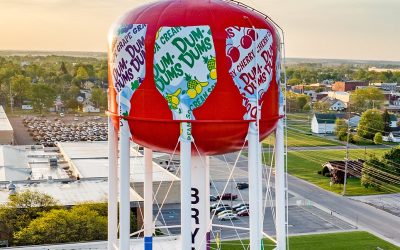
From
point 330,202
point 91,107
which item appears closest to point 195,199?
point 330,202

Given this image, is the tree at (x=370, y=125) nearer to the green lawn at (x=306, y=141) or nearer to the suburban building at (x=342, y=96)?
the green lawn at (x=306, y=141)

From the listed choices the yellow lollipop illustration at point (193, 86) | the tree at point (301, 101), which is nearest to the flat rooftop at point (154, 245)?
the yellow lollipop illustration at point (193, 86)

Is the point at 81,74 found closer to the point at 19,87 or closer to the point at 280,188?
the point at 19,87

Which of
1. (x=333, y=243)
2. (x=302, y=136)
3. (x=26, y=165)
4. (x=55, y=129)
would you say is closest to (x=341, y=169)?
(x=333, y=243)

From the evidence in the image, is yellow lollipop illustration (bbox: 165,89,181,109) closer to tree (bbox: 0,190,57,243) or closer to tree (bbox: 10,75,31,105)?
tree (bbox: 0,190,57,243)

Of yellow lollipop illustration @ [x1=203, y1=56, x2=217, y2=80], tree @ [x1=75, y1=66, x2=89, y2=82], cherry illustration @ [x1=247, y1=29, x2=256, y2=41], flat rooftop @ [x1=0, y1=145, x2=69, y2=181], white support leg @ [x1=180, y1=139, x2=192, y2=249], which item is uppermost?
cherry illustration @ [x1=247, y1=29, x2=256, y2=41]

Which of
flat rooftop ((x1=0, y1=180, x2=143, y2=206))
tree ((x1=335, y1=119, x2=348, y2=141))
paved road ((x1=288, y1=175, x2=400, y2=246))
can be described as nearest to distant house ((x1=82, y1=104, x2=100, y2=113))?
tree ((x1=335, y1=119, x2=348, y2=141))

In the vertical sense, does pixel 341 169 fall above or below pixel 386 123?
below
